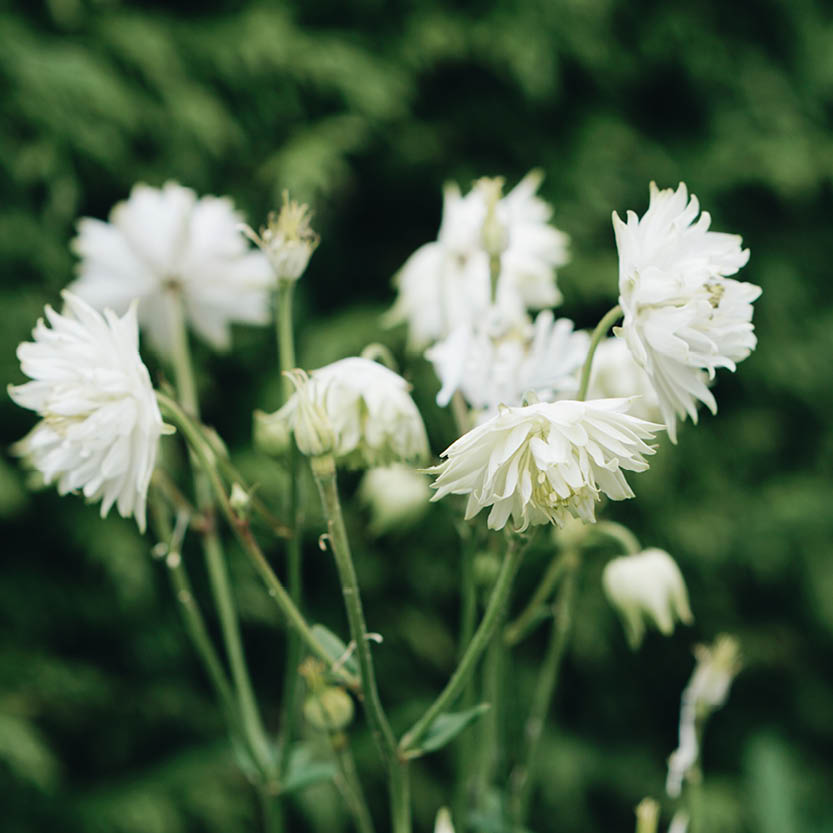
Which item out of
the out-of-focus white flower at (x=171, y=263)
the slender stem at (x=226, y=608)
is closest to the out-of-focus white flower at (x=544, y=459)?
the slender stem at (x=226, y=608)

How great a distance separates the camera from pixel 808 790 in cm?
181

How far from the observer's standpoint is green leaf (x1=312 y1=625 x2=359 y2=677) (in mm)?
609

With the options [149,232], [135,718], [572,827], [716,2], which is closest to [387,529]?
[149,232]

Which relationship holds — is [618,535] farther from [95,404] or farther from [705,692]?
[95,404]

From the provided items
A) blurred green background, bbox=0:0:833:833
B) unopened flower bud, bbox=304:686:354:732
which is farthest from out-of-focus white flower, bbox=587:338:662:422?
blurred green background, bbox=0:0:833:833

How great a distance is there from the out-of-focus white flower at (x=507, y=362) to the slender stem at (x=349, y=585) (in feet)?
0.41

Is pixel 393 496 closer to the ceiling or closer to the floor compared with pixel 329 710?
closer to the ceiling

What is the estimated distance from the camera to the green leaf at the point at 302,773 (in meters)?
0.71

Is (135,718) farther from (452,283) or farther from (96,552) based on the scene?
(452,283)

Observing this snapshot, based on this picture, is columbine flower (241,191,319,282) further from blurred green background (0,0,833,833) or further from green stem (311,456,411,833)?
blurred green background (0,0,833,833)

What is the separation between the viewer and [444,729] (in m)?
0.60

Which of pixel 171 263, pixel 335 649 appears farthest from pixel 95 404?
pixel 171 263

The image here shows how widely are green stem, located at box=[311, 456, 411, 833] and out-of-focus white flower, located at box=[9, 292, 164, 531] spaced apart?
0.10 meters

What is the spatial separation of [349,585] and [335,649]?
96 mm
